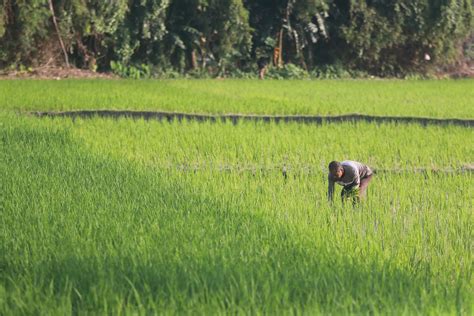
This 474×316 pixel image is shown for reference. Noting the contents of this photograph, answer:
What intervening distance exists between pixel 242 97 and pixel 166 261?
9.99 metres

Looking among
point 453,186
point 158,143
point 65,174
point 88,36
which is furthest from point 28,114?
point 88,36

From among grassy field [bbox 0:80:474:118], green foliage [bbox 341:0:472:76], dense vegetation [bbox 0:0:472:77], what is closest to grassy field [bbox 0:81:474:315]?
grassy field [bbox 0:80:474:118]

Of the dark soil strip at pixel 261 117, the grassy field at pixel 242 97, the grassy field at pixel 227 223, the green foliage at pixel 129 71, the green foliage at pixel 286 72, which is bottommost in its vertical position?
the green foliage at pixel 286 72

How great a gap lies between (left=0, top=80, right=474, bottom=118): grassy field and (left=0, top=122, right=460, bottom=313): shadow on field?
20.7ft

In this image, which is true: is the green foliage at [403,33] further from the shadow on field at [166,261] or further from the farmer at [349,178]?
the shadow on field at [166,261]

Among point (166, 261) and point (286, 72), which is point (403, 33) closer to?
point (286, 72)

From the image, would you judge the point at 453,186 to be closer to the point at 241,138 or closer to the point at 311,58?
the point at 241,138

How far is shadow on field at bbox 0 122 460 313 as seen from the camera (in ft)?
10.5

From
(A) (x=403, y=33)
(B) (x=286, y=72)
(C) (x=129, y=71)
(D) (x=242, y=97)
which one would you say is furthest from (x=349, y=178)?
(A) (x=403, y=33)

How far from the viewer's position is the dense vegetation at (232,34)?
17.4 m

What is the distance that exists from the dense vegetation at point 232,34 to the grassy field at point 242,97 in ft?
5.17

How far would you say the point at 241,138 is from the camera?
28.8ft

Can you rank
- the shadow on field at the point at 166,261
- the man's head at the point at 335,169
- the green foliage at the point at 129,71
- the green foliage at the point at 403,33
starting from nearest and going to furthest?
1. the shadow on field at the point at 166,261
2. the man's head at the point at 335,169
3. the green foliage at the point at 129,71
4. the green foliage at the point at 403,33

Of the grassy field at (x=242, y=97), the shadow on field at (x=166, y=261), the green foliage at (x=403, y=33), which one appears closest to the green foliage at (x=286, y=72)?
the green foliage at (x=403, y=33)
